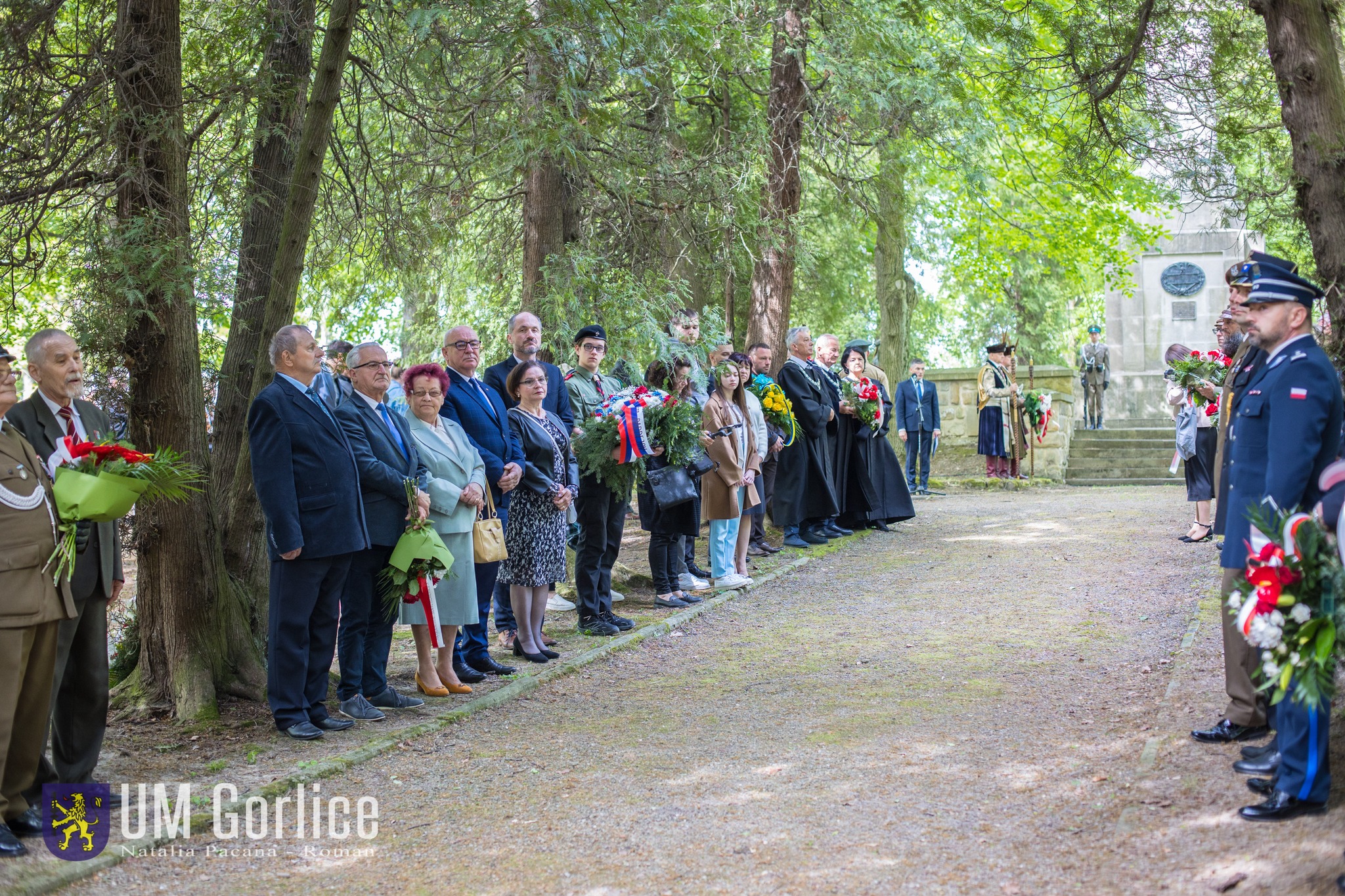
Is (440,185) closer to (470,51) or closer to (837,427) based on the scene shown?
(470,51)

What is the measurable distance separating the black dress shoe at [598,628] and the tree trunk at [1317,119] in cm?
476

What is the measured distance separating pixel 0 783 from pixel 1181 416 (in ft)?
35.9

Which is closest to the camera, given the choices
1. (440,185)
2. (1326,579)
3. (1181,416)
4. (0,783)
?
(1326,579)

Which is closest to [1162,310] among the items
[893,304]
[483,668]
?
[893,304]

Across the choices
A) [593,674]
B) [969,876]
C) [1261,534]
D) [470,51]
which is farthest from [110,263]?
[1261,534]

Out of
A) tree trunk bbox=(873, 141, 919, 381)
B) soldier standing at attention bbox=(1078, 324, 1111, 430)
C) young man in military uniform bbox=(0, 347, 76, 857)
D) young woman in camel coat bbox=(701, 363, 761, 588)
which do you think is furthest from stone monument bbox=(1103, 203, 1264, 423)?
young man in military uniform bbox=(0, 347, 76, 857)

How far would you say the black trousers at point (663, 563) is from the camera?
9469 mm

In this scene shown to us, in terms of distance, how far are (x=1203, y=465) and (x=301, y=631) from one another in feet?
29.7

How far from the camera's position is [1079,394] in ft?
73.5

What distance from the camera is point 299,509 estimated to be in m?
5.75

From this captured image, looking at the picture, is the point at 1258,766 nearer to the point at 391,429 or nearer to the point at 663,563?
the point at 391,429

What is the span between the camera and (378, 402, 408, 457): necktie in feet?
20.7

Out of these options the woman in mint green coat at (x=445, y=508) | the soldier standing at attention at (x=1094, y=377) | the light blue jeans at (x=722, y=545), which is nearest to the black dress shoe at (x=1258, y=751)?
the woman in mint green coat at (x=445, y=508)

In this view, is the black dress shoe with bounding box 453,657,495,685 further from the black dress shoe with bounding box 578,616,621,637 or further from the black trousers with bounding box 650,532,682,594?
the black trousers with bounding box 650,532,682,594
